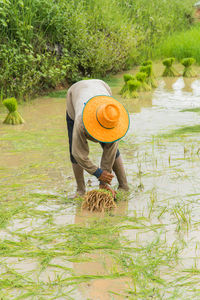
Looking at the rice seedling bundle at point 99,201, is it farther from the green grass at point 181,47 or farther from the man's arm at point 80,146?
the green grass at point 181,47

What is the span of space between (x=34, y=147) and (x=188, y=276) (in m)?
3.35

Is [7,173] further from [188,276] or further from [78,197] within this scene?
[188,276]

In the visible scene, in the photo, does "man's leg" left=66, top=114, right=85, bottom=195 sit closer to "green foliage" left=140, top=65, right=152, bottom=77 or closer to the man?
the man

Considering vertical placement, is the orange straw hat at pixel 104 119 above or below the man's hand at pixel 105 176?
above

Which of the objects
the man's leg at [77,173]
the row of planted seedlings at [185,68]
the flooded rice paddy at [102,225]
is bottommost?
the flooded rice paddy at [102,225]

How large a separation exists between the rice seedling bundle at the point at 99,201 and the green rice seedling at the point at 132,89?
4.96m

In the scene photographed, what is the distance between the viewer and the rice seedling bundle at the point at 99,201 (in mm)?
3574

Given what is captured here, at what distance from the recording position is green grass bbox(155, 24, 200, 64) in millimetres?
12367

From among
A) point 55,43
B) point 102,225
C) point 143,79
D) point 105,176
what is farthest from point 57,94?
point 102,225

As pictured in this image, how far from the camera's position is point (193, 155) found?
5.02m

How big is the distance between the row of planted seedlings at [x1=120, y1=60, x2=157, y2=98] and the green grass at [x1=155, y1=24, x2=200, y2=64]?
3202 millimetres

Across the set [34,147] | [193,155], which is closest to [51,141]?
[34,147]

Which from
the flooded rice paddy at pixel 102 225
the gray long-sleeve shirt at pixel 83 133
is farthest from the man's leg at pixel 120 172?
the gray long-sleeve shirt at pixel 83 133

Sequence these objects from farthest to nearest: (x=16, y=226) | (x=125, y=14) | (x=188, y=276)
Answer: (x=125, y=14) → (x=16, y=226) → (x=188, y=276)
